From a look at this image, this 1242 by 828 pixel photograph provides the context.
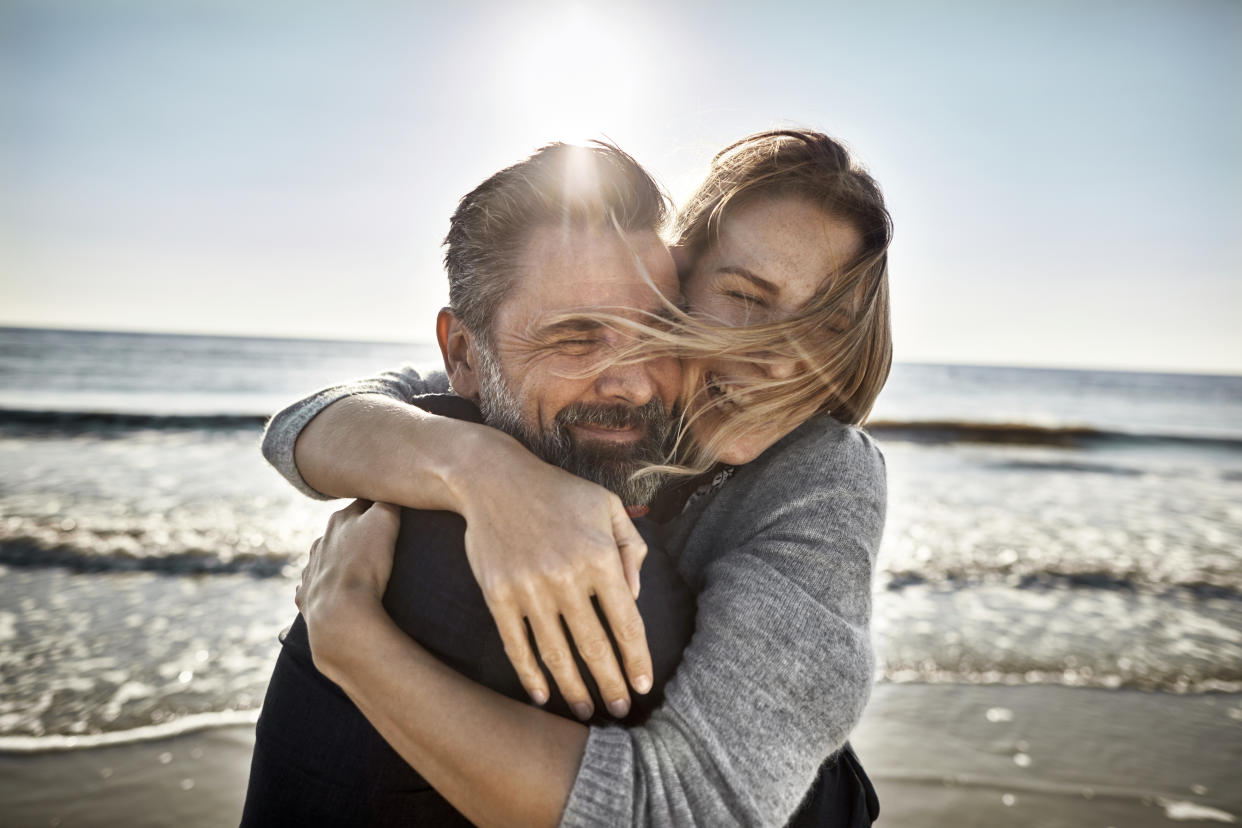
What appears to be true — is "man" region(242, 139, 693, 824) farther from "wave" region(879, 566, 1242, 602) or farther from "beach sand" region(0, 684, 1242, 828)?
"wave" region(879, 566, 1242, 602)

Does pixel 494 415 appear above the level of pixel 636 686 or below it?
above

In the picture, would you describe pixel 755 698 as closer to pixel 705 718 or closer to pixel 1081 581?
pixel 705 718

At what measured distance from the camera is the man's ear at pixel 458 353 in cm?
212

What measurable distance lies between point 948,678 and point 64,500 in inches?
350

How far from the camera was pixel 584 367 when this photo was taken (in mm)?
1853

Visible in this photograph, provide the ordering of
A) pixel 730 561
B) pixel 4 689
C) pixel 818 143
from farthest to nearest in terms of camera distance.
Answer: pixel 4 689 < pixel 818 143 < pixel 730 561

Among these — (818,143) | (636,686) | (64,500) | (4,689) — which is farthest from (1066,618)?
(64,500)

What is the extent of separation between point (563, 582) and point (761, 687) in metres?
0.38

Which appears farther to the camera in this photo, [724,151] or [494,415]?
[724,151]

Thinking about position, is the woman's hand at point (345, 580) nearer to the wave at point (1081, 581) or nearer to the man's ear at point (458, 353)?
the man's ear at point (458, 353)

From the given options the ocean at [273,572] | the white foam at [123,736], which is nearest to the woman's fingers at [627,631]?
the white foam at [123,736]

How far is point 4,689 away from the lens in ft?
12.7

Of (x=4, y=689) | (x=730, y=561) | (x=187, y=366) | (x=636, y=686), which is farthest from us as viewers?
(x=187, y=366)

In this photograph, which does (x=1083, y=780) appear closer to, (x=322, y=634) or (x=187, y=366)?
(x=322, y=634)
